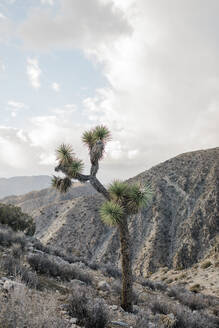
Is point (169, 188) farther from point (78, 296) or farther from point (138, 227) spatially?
point (78, 296)

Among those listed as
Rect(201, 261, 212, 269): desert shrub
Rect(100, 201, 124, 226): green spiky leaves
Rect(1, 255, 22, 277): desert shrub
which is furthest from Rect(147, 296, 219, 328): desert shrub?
Rect(201, 261, 212, 269): desert shrub

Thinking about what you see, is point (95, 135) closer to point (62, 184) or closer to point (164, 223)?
point (62, 184)

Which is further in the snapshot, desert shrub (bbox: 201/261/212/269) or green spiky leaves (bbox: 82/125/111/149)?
desert shrub (bbox: 201/261/212/269)

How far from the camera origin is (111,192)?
8.17m

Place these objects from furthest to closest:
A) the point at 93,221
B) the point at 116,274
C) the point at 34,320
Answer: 1. the point at 93,221
2. the point at 116,274
3. the point at 34,320

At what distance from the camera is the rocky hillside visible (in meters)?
43.2

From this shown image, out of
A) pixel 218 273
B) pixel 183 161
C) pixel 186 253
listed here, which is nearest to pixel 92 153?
pixel 218 273

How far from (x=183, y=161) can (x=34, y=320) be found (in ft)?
214

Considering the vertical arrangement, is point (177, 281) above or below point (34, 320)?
below

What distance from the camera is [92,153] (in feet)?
29.6

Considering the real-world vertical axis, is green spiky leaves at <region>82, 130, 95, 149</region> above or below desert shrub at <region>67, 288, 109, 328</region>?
above

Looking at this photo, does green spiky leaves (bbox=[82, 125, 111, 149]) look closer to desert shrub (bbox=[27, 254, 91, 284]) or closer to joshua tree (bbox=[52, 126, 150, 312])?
joshua tree (bbox=[52, 126, 150, 312])

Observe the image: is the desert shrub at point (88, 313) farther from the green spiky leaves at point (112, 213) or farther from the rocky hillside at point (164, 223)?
the rocky hillside at point (164, 223)

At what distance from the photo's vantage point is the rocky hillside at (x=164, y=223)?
142ft
